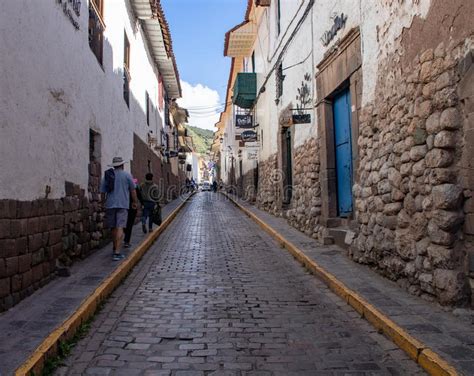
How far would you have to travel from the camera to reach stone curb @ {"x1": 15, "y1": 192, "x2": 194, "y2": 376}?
3.09 m

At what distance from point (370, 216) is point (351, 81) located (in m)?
2.38

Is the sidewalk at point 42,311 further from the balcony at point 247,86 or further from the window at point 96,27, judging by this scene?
the balcony at point 247,86

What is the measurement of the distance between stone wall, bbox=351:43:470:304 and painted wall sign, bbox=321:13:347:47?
213 cm

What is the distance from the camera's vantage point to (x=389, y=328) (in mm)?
3898

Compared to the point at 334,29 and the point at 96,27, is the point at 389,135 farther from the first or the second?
the point at 96,27

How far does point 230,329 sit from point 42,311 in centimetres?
184

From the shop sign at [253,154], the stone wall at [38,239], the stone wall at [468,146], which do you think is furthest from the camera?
the shop sign at [253,154]

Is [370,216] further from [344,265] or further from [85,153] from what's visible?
[85,153]

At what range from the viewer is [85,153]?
Answer: 7.50 metres

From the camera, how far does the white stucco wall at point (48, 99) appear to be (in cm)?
447

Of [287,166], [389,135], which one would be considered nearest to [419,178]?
[389,135]

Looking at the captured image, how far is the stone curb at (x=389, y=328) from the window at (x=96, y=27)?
5.46 metres

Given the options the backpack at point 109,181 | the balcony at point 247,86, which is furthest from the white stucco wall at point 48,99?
the balcony at point 247,86

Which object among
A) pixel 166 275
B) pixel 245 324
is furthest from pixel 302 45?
pixel 245 324
